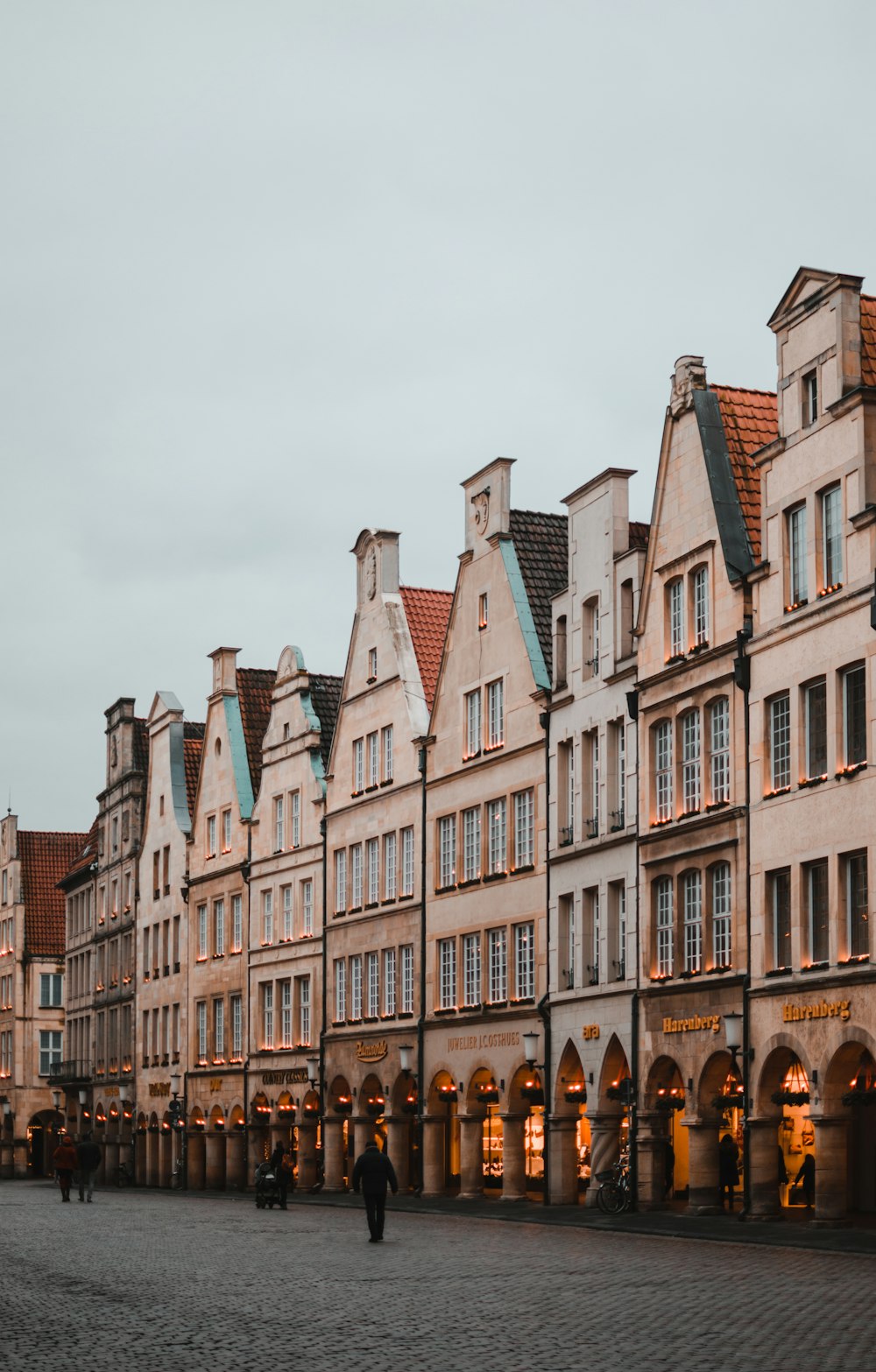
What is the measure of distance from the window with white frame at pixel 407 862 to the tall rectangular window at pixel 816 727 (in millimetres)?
21755

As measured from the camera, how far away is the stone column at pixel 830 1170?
120 feet

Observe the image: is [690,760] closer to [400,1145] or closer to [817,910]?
[817,910]

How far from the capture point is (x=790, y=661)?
1577 inches

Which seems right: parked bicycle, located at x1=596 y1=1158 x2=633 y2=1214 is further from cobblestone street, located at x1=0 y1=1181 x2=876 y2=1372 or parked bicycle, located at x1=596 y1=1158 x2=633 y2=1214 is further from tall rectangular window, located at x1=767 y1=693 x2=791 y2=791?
tall rectangular window, located at x1=767 y1=693 x2=791 y2=791

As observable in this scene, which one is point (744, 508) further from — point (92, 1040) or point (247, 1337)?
point (92, 1040)

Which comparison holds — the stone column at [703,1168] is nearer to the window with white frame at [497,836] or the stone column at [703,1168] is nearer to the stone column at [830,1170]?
the stone column at [830,1170]

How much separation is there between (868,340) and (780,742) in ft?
24.5

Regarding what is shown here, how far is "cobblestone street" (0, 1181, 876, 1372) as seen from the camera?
1812 cm


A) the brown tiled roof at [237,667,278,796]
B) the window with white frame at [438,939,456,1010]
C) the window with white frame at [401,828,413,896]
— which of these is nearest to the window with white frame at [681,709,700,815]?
the window with white frame at [438,939,456,1010]

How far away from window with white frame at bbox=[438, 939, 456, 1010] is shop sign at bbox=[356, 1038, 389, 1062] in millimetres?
3541

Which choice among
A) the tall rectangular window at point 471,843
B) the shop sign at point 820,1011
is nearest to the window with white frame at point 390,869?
the tall rectangular window at point 471,843

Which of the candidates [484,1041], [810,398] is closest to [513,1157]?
[484,1041]

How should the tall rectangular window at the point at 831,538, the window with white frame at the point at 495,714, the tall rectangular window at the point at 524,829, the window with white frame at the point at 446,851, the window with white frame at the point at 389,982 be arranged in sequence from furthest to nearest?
the window with white frame at the point at 389,982, the window with white frame at the point at 446,851, the window with white frame at the point at 495,714, the tall rectangular window at the point at 524,829, the tall rectangular window at the point at 831,538

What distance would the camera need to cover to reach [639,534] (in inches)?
1967
